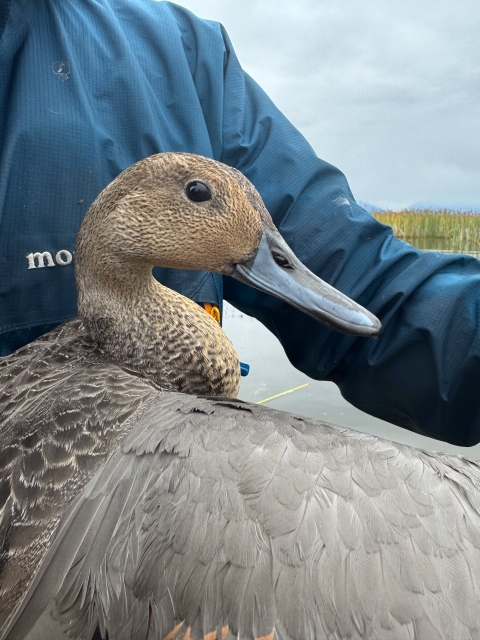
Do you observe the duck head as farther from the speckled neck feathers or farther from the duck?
the duck

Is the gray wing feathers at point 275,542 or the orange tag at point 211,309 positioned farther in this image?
the orange tag at point 211,309

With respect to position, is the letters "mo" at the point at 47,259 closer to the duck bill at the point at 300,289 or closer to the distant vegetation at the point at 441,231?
the duck bill at the point at 300,289

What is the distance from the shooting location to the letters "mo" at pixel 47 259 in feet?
3.73

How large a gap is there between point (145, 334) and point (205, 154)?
51cm

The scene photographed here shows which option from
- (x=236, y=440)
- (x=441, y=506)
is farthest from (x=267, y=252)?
(x=441, y=506)

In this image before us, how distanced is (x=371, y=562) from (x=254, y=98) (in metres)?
1.30

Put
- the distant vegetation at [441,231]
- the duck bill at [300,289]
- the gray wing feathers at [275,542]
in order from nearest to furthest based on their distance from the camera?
the gray wing feathers at [275,542]
the duck bill at [300,289]
the distant vegetation at [441,231]

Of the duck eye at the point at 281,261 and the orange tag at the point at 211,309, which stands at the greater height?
the duck eye at the point at 281,261

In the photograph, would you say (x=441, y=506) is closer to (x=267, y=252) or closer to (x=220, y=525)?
(x=220, y=525)

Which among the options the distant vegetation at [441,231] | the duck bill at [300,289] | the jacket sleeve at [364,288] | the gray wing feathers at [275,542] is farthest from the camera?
the distant vegetation at [441,231]

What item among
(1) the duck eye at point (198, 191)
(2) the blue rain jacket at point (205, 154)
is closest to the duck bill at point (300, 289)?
(1) the duck eye at point (198, 191)

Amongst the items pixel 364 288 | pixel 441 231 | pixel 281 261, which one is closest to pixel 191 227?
pixel 281 261

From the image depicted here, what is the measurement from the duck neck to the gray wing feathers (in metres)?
0.39

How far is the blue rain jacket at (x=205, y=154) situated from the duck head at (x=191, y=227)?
0.43 feet
